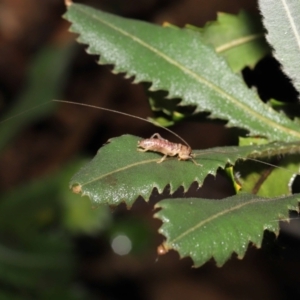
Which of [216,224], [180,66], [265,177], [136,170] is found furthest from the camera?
[180,66]

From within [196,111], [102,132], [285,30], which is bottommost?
[102,132]

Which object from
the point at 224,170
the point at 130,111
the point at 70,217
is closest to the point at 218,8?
the point at 130,111

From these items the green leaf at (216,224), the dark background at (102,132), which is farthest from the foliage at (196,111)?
the dark background at (102,132)

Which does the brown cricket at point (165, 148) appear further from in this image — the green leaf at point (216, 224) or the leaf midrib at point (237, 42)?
the leaf midrib at point (237, 42)

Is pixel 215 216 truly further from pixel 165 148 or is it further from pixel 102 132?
pixel 102 132

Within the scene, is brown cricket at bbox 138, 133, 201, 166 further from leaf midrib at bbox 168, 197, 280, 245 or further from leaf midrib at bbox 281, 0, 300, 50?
leaf midrib at bbox 281, 0, 300, 50

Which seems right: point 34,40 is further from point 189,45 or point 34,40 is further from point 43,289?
point 189,45

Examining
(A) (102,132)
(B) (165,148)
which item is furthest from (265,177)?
(A) (102,132)

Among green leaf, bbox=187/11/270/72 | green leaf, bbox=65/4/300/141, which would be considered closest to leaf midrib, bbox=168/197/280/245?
green leaf, bbox=65/4/300/141
